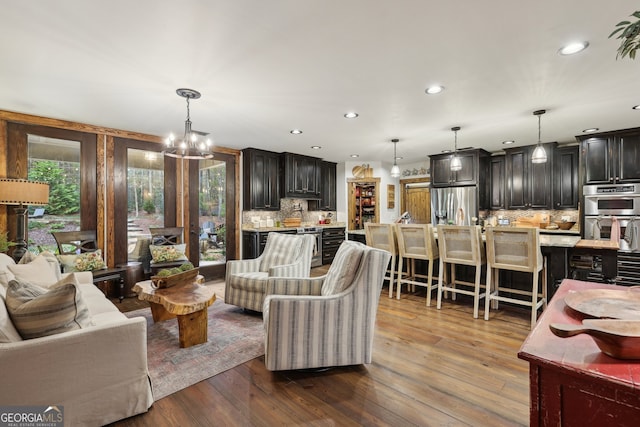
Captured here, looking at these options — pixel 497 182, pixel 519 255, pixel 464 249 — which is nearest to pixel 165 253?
pixel 464 249

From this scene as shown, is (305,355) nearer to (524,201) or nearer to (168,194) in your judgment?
(168,194)

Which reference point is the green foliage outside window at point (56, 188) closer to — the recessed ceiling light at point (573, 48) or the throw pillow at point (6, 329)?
the throw pillow at point (6, 329)

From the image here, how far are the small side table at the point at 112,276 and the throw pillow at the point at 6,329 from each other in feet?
7.56

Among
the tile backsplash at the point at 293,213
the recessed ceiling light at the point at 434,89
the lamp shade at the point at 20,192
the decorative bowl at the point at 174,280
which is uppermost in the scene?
the recessed ceiling light at the point at 434,89

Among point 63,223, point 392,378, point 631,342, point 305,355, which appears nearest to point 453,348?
point 392,378

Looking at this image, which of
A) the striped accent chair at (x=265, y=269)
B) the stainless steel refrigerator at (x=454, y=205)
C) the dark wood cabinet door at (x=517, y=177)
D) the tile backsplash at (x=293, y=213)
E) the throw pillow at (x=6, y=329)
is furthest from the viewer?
the tile backsplash at (x=293, y=213)

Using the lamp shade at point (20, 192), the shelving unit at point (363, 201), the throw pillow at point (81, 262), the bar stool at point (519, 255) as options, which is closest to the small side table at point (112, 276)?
the throw pillow at point (81, 262)

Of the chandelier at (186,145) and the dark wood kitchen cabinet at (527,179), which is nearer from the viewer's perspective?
the chandelier at (186,145)

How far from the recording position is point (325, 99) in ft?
10.8

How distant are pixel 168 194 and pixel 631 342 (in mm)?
5354

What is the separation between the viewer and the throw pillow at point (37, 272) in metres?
2.41

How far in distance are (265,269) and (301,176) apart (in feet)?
10.6

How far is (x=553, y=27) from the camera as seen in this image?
1973 mm

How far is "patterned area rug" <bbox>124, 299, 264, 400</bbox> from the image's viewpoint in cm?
220
